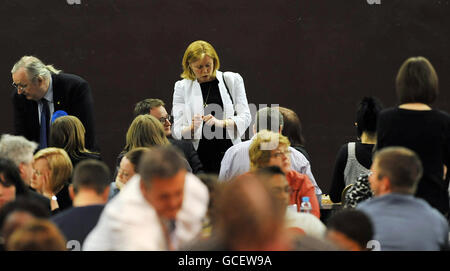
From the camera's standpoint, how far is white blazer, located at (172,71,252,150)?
6.12 m

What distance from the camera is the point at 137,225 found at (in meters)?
2.84

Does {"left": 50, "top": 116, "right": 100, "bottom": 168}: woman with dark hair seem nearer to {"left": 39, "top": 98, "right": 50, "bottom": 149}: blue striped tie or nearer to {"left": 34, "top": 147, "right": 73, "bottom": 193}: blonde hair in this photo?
{"left": 34, "top": 147, "right": 73, "bottom": 193}: blonde hair

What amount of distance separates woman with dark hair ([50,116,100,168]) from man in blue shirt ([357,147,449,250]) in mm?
2392

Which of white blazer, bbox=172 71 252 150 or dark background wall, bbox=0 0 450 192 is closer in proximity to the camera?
white blazer, bbox=172 71 252 150

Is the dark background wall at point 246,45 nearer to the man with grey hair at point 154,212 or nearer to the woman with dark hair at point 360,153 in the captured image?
the woman with dark hair at point 360,153

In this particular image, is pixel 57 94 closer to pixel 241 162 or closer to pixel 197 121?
pixel 197 121

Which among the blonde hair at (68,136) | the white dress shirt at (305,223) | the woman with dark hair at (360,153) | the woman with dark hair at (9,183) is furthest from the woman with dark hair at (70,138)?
the white dress shirt at (305,223)

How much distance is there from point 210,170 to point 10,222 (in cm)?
308

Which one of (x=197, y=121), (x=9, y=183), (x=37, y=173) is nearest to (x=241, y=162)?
(x=197, y=121)

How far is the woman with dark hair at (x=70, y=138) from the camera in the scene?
5.43 meters

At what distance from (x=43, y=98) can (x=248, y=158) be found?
1.84 metres

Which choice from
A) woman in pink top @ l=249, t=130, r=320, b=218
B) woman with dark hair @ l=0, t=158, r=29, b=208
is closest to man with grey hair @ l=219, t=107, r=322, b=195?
woman in pink top @ l=249, t=130, r=320, b=218
